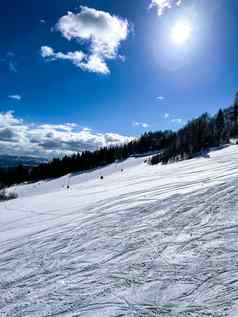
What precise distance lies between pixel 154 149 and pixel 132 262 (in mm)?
113736

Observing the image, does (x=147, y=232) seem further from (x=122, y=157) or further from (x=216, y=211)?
(x=122, y=157)

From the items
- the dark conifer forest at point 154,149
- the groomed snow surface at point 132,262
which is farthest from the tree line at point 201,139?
the groomed snow surface at point 132,262

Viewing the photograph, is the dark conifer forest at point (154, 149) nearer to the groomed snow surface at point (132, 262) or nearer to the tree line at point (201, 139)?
the tree line at point (201, 139)

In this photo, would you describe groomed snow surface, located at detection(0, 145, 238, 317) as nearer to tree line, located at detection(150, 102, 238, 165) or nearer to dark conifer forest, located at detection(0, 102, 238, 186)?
tree line, located at detection(150, 102, 238, 165)

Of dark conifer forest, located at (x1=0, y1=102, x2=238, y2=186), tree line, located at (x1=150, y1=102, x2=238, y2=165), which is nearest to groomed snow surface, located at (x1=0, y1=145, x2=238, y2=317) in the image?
tree line, located at (x1=150, y1=102, x2=238, y2=165)

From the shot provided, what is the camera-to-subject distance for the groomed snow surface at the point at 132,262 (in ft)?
14.5

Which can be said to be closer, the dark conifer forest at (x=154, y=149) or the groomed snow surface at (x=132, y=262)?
the groomed snow surface at (x=132, y=262)

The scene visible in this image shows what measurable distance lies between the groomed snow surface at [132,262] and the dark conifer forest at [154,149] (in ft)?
174

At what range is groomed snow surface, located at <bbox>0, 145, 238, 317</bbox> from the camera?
4.42m

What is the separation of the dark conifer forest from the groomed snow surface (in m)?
53.1

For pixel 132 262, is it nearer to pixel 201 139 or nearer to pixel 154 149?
pixel 201 139

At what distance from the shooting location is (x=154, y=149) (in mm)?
118062

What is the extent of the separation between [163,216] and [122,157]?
10253 cm

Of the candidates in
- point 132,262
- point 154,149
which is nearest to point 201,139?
point 154,149
